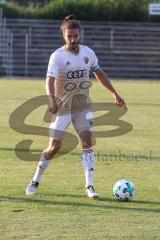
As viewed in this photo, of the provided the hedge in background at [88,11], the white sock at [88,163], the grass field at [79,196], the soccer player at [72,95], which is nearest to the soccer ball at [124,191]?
the grass field at [79,196]

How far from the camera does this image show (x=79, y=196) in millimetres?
8766

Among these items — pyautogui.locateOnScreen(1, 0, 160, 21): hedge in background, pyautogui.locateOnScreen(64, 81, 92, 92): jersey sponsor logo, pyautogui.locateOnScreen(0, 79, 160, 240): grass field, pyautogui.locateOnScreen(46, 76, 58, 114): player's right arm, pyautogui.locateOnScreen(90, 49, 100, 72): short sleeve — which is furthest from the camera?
pyautogui.locateOnScreen(1, 0, 160, 21): hedge in background

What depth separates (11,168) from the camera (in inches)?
429

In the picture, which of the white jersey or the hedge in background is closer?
the white jersey

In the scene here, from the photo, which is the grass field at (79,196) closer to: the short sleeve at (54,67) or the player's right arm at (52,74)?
the player's right arm at (52,74)

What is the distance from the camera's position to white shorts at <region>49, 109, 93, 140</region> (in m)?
8.80

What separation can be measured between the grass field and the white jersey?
3.70ft

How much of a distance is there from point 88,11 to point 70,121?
41.9 meters

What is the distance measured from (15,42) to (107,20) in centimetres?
710

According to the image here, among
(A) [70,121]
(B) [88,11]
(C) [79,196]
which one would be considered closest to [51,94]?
(A) [70,121]

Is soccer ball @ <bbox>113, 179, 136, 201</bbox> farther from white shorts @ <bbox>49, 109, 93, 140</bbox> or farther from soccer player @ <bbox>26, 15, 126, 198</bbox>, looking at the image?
white shorts @ <bbox>49, 109, 93, 140</bbox>

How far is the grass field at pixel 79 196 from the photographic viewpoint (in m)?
6.93

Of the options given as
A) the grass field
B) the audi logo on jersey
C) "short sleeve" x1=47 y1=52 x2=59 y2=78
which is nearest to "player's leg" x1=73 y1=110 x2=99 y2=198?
the grass field

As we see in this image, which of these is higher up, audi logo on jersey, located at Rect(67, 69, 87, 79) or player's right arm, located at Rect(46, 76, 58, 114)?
audi logo on jersey, located at Rect(67, 69, 87, 79)
